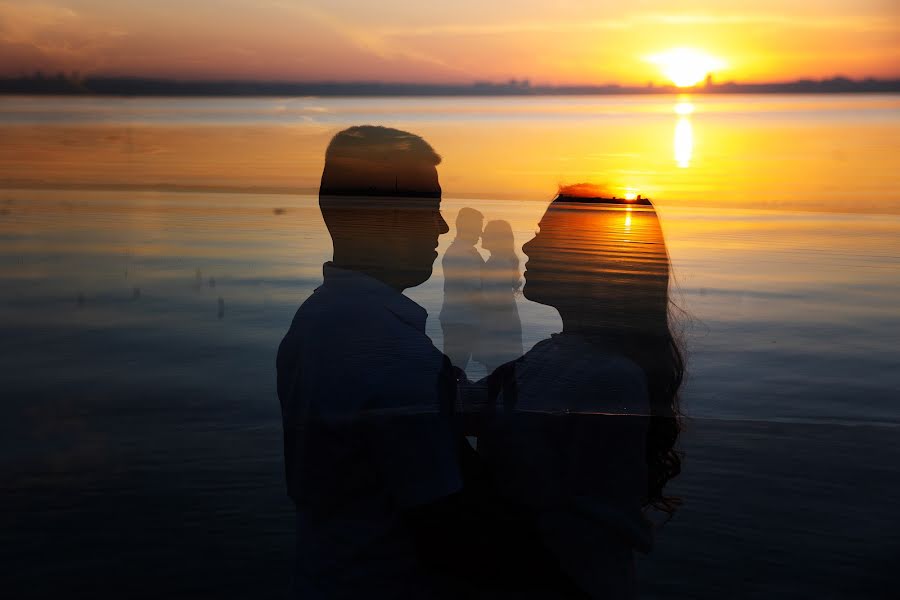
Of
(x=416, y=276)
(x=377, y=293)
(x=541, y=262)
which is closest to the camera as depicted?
(x=377, y=293)

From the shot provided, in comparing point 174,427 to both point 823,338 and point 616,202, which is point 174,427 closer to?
point 616,202

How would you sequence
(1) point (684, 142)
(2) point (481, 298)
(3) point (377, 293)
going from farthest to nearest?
(1) point (684, 142)
(2) point (481, 298)
(3) point (377, 293)

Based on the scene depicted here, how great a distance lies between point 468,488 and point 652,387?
1.60 feet

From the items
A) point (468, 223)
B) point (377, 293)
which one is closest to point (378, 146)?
point (377, 293)

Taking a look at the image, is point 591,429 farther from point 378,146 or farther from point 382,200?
point 378,146

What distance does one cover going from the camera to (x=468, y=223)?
293 cm

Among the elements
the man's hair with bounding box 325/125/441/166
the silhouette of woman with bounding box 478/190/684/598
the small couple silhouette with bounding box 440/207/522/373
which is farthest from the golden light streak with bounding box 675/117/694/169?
the man's hair with bounding box 325/125/441/166

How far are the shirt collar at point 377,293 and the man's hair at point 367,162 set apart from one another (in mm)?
256

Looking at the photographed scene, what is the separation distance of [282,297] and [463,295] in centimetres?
79

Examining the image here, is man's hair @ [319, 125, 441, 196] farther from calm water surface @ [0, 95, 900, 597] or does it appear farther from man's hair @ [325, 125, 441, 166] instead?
calm water surface @ [0, 95, 900, 597]

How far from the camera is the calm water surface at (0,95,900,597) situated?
3.05 meters

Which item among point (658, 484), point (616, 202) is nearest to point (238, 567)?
point (616, 202)

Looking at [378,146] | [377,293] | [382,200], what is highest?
[378,146]

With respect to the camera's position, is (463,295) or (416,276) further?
(463,295)
